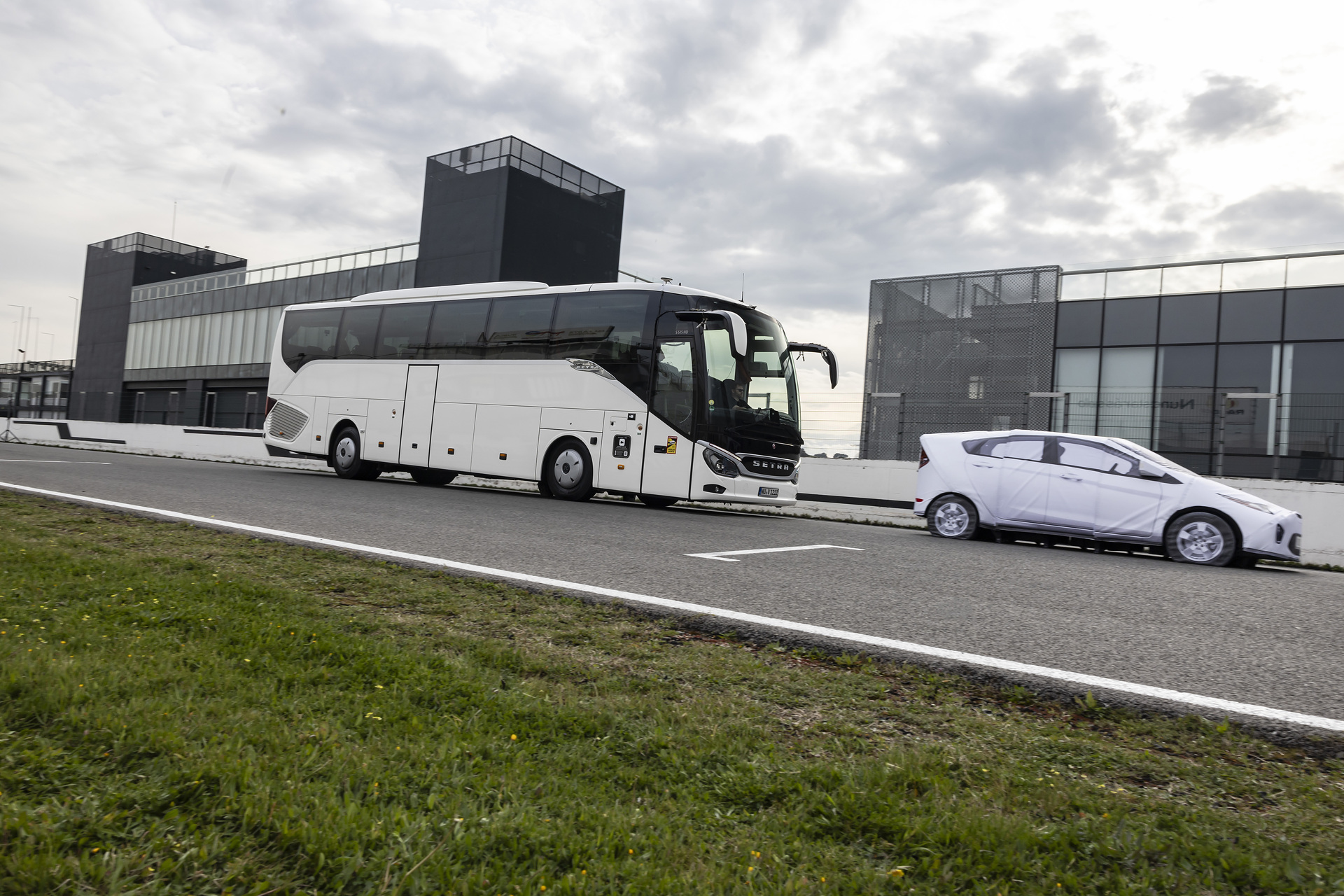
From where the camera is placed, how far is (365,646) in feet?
11.8

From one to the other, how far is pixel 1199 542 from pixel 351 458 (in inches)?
570

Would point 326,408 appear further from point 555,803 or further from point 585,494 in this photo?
point 555,803

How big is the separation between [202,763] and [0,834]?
46 centimetres

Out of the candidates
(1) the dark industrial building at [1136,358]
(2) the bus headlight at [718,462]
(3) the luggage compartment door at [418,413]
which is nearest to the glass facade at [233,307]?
(1) the dark industrial building at [1136,358]

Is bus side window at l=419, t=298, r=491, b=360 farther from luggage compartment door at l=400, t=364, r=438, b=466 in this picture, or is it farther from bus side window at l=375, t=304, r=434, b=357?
→ luggage compartment door at l=400, t=364, r=438, b=466

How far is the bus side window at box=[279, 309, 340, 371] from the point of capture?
17797 millimetres

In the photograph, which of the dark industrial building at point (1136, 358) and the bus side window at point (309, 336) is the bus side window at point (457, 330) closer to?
the bus side window at point (309, 336)

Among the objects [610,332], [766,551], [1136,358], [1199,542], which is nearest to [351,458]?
[610,332]

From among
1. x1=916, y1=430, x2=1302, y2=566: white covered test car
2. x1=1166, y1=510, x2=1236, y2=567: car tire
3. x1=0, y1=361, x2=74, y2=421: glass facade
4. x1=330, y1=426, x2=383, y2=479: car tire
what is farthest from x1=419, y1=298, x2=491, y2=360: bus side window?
x1=0, y1=361, x2=74, y2=421: glass facade

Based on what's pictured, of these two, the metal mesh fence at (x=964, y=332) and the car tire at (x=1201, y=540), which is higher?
the metal mesh fence at (x=964, y=332)

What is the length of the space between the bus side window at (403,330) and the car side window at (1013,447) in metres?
10.1

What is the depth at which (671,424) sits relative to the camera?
1309 cm

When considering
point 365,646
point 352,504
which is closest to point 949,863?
point 365,646

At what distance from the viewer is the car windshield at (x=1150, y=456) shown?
10.4 metres
